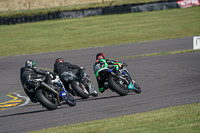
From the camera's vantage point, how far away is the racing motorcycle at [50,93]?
9.56 meters

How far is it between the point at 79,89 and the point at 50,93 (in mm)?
1398

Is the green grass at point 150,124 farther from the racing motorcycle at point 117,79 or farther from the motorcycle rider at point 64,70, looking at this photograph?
the motorcycle rider at point 64,70

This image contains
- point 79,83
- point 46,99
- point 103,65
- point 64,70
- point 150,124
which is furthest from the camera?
point 103,65

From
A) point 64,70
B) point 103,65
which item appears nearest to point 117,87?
point 103,65

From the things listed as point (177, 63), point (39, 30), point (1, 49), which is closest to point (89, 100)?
point (177, 63)

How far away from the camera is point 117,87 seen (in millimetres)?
11117

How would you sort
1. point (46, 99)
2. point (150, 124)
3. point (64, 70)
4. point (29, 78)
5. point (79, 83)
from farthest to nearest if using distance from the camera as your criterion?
point (64, 70)
point (79, 83)
point (29, 78)
point (46, 99)
point (150, 124)

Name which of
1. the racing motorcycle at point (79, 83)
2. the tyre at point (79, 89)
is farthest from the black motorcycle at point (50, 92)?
the racing motorcycle at point (79, 83)

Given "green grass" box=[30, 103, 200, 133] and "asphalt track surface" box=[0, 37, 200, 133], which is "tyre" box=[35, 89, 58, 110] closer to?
"asphalt track surface" box=[0, 37, 200, 133]

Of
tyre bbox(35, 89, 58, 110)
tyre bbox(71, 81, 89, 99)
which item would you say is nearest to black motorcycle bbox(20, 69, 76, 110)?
tyre bbox(35, 89, 58, 110)

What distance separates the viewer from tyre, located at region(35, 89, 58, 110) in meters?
9.49

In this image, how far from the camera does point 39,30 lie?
42188mm

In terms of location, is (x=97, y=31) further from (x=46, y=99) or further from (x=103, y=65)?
(x=46, y=99)

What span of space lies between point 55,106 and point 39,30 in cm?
3329
